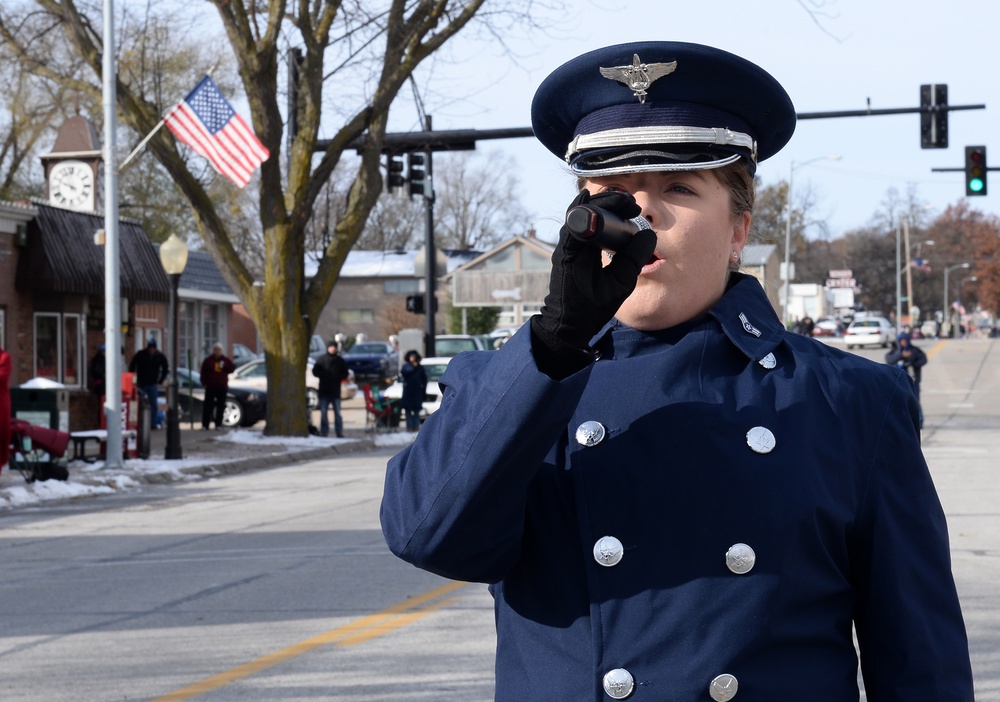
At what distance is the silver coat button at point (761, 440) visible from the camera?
2.03 m

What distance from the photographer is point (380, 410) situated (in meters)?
27.3

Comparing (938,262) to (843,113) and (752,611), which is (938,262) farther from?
(752,611)

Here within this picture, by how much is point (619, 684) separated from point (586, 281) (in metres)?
0.62

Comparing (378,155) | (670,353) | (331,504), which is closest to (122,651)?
(670,353)

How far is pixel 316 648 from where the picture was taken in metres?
7.20

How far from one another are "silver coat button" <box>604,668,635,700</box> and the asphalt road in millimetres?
4314

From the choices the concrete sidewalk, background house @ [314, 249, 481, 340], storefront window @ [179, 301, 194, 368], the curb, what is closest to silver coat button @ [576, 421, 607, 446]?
the concrete sidewalk

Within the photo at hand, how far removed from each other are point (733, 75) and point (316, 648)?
221 inches

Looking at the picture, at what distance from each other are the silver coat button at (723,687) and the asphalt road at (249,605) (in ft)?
14.2

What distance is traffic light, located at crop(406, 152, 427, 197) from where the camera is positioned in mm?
26609

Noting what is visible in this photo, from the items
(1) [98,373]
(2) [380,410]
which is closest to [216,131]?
(1) [98,373]

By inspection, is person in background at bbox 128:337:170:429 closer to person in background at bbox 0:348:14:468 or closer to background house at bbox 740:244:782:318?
person in background at bbox 0:348:14:468

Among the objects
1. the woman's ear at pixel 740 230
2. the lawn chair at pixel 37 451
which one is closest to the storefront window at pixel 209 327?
the lawn chair at pixel 37 451

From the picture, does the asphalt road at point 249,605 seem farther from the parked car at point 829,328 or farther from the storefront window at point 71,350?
the parked car at point 829,328
